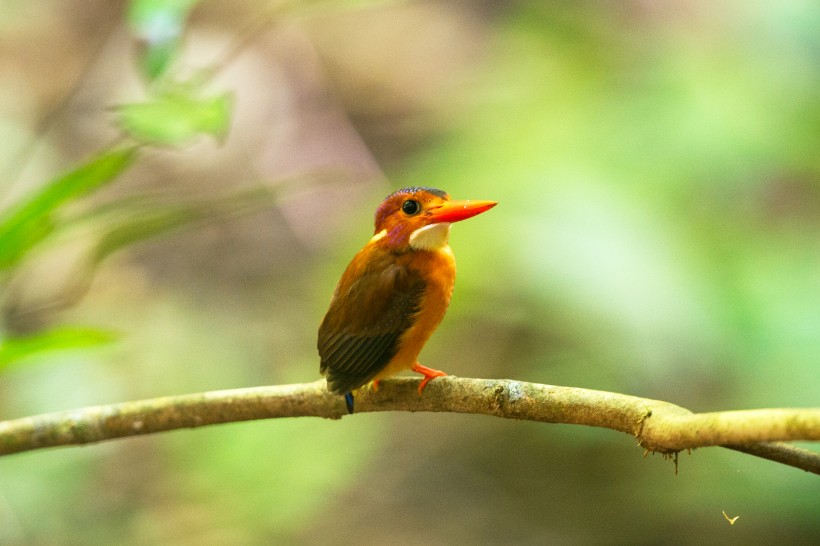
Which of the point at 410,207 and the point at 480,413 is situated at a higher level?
the point at 410,207

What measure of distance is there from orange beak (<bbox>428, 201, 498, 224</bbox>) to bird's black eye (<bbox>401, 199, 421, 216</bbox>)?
4cm

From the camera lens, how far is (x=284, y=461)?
11.4 feet

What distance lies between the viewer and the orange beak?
1.83 metres

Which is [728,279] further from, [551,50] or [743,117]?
[551,50]

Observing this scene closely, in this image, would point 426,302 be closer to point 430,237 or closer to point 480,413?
point 430,237

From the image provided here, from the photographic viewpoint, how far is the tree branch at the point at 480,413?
3.51 feet

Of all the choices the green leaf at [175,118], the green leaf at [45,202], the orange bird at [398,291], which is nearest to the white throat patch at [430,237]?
the orange bird at [398,291]

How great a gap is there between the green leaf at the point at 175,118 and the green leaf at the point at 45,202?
0.13 meters

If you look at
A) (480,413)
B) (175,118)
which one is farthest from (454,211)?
(175,118)

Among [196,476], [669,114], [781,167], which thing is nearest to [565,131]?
[669,114]

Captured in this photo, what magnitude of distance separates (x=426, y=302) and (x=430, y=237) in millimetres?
146

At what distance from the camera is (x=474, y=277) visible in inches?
130

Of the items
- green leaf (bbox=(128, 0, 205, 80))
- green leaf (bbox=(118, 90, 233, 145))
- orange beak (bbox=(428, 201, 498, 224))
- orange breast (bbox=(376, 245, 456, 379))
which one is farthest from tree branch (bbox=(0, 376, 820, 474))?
green leaf (bbox=(128, 0, 205, 80))

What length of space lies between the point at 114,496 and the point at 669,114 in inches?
118
